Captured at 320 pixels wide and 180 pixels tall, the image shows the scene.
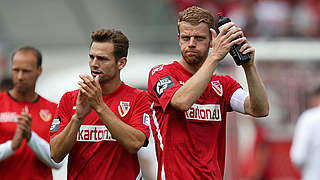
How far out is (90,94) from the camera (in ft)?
18.0

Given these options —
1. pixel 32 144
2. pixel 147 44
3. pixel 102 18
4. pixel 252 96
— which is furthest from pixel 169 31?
pixel 252 96

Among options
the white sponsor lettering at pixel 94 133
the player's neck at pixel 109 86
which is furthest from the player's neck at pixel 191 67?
the white sponsor lettering at pixel 94 133

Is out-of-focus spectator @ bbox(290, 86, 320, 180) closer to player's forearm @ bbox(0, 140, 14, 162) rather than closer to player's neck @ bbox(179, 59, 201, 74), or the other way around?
player's neck @ bbox(179, 59, 201, 74)

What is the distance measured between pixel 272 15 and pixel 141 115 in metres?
11.0

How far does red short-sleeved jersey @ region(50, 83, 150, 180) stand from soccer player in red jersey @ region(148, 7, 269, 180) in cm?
21

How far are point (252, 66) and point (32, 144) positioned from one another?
2610mm

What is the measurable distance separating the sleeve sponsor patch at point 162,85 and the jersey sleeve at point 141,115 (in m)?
0.28

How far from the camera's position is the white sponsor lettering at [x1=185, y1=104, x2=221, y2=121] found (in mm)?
5695

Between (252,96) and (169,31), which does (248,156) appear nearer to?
(169,31)

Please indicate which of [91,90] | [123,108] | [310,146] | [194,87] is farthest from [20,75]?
[310,146]

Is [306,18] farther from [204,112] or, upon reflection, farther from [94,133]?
[94,133]

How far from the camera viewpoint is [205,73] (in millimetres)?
5375

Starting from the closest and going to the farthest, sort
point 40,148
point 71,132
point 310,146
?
point 71,132 < point 40,148 < point 310,146

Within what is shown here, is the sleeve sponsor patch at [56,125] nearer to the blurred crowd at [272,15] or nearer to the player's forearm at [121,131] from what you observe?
the player's forearm at [121,131]
